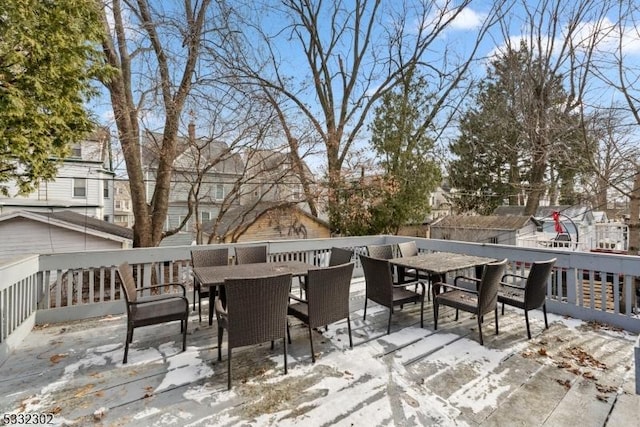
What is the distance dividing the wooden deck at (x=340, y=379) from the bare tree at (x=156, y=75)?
3607 millimetres

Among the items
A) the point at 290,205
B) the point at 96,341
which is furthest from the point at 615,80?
the point at 96,341

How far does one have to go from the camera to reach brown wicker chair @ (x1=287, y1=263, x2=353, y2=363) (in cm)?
304

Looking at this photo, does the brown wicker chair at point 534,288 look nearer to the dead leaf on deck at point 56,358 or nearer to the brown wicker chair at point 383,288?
the brown wicker chair at point 383,288

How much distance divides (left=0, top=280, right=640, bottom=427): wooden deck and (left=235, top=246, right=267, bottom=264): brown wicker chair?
1186mm

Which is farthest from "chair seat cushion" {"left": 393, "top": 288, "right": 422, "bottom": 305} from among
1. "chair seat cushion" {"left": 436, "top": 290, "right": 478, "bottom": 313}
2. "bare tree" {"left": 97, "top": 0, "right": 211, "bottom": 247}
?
"bare tree" {"left": 97, "top": 0, "right": 211, "bottom": 247}

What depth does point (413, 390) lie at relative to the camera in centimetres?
254

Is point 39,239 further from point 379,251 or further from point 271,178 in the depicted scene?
point 379,251

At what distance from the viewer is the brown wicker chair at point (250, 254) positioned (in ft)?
15.6

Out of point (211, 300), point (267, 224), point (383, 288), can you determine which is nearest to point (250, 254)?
point (211, 300)

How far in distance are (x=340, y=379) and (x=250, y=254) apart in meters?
2.63

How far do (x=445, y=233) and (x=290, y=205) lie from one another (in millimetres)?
7364

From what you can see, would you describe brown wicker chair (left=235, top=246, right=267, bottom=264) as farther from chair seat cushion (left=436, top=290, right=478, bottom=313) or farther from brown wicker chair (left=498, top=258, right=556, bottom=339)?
brown wicker chair (left=498, top=258, right=556, bottom=339)

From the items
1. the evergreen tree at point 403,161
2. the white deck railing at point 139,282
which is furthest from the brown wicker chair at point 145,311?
the evergreen tree at point 403,161

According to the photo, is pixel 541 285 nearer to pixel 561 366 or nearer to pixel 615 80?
pixel 561 366
